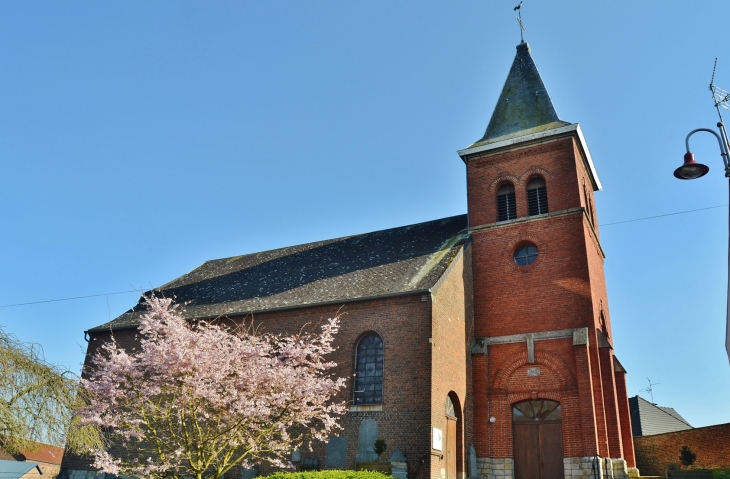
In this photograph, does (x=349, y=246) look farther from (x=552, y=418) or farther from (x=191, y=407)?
(x=191, y=407)

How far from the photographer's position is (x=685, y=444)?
77.5 ft

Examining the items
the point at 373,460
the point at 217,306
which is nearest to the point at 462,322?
the point at 373,460

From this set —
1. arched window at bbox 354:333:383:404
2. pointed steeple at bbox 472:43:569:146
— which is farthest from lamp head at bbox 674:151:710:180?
pointed steeple at bbox 472:43:569:146

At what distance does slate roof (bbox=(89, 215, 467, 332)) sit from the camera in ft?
67.5

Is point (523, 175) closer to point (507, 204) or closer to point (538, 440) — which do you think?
point (507, 204)

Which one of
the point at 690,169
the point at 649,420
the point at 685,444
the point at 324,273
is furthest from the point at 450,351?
the point at 649,420

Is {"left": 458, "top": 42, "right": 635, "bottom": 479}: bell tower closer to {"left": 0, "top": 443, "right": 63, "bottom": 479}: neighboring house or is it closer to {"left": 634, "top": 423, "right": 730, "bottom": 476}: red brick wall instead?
{"left": 634, "top": 423, "right": 730, "bottom": 476}: red brick wall

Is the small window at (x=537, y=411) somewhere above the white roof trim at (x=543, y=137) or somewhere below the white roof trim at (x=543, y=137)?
below

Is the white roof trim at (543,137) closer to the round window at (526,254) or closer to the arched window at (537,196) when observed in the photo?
the arched window at (537,196)

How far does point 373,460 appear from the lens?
17.0m

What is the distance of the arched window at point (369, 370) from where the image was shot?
18453mm

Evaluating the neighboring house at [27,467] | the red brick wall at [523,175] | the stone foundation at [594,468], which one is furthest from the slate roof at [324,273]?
the neighboring house at [27,467]

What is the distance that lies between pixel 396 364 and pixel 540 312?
576 centimetres

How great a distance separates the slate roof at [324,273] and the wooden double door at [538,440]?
5.48 meters
